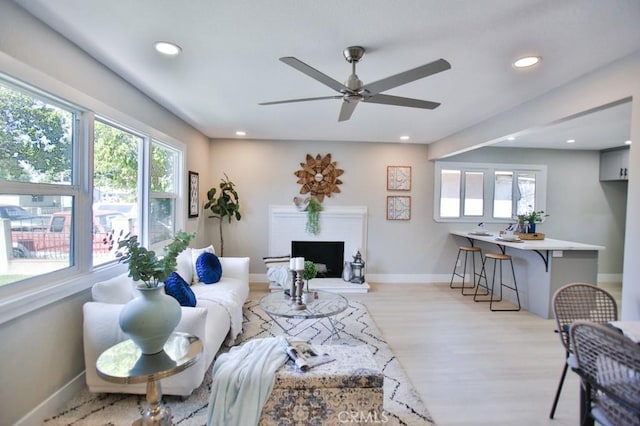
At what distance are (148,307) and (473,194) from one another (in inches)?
215

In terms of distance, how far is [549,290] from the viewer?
3846 millimetres

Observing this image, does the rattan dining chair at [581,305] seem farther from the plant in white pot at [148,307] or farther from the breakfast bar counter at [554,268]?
the plant in white pot at [148,307]

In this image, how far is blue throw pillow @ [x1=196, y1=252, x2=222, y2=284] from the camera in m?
3.36

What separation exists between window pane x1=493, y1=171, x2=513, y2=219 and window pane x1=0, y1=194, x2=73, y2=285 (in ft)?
19.8

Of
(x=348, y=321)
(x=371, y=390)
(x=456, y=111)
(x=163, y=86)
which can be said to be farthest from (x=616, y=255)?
(x=163, y=86)

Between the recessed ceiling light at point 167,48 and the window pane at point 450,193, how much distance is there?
4.67 meters

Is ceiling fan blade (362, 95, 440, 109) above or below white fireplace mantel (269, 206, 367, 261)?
above

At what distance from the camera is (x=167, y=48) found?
2.11 meters

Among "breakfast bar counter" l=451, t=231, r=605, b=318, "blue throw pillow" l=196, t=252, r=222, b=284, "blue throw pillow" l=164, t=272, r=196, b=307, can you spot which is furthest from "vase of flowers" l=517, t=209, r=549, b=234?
"blue throw pillow" l=164, t=272, r=196, b=307

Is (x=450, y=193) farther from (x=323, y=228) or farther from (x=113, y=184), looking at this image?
(x=113, y=184)

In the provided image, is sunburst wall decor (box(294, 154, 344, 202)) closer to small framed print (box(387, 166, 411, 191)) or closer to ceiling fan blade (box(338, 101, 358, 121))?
small framed print (box(387, 166, 411, 191))

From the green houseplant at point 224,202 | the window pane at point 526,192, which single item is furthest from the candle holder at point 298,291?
the window pane at point 526,192

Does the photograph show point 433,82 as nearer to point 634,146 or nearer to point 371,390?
point 634,146

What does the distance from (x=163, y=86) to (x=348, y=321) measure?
Result: 3.12 metres
